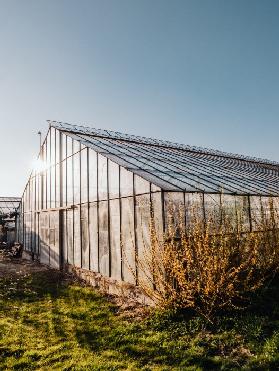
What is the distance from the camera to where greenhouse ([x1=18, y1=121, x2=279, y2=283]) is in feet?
31.6

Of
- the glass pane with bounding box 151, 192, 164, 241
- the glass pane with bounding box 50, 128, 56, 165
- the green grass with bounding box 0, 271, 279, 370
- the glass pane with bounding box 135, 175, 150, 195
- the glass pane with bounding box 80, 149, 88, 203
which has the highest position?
the glass pane with bounding box 50, 128, 56, 165

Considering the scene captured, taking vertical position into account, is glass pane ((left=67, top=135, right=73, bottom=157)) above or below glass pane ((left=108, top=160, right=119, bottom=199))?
above

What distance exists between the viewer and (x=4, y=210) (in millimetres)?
34594

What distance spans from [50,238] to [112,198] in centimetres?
749

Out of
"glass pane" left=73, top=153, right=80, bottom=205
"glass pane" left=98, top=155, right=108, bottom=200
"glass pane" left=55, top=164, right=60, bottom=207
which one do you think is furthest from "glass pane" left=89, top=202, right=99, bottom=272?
"glass pane" left=55, top=164, right=60, bottom=207

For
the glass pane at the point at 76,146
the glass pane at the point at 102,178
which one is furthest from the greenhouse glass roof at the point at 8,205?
the glass pane at the point at 102,178

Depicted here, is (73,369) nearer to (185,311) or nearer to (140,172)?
(185,311)

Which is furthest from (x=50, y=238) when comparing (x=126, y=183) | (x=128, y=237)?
(x=126, y=183)

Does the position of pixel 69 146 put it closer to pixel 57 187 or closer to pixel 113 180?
pixel 57 187

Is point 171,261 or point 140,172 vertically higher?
point 140,172

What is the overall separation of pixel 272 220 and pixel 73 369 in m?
8.23

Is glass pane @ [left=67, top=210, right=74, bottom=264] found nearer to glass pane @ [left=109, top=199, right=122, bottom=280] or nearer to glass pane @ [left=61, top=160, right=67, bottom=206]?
glass pane @ [left=61, top=160, right=67, bottom=206]

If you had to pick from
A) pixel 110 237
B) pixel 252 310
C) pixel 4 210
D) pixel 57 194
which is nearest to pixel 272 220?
pixel 252 310

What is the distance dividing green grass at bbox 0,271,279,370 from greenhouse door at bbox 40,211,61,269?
630 cm
